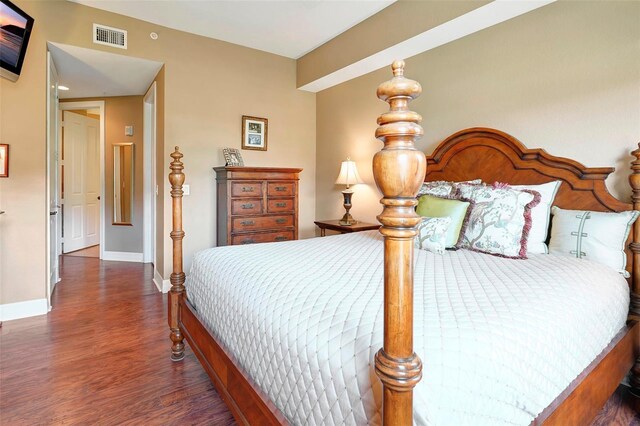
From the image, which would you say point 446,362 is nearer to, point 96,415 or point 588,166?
point 96,415

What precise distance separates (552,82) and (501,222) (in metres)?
1.16

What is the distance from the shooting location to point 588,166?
2.19 meters

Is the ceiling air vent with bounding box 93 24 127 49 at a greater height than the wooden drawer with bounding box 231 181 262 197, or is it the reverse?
the ceiling air vent with bounding box 93 24 127 49

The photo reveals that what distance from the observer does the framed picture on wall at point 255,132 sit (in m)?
4.17

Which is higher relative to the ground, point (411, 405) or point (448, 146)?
point (448, 146)

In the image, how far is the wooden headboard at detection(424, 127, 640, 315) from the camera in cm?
192

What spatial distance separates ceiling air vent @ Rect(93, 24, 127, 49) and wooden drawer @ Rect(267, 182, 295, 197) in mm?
2023

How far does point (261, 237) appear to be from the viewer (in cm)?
384

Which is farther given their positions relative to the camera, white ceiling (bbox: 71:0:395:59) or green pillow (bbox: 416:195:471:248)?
white ceiling (bbox: 71:0:395:59)

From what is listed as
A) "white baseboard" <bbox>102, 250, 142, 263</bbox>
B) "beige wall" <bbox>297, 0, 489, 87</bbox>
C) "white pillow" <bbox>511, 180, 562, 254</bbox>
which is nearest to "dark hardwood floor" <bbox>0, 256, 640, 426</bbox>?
"white pillow" <bbox>511, 180, 562, 254</bbox>

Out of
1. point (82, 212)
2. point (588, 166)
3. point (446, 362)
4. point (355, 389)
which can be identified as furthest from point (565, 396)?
point (82, 212)

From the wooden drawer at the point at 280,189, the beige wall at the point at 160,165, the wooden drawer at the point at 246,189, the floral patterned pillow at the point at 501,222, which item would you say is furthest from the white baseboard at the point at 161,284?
the floral patterned pillow at the point at 501,222

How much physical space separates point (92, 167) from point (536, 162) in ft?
22.5

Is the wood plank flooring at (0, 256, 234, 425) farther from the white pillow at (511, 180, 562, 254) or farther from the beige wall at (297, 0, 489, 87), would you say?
the beige wall at (297, 0, 489, 87)
